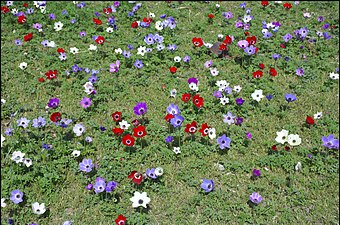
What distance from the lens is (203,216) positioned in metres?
3.27

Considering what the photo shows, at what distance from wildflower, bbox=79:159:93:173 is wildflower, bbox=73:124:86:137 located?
1.26ft

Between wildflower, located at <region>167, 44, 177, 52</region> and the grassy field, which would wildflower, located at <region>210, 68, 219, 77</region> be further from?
wildflower, located at <region>167, 44, 177, 52</region>

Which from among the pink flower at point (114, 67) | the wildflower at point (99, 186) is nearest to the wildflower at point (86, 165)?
the wildflower at point (99, 186)

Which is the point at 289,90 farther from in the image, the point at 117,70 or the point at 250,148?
the point at 117,70

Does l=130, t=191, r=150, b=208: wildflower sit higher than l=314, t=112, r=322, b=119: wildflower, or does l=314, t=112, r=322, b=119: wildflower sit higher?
l=314, t=112, r=322, b=119: wildflower

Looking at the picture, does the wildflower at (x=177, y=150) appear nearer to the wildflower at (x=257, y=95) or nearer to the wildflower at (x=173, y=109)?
the wildflower at (x=173, y=109)

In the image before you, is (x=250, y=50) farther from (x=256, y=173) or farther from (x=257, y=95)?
(x=256, y=173)

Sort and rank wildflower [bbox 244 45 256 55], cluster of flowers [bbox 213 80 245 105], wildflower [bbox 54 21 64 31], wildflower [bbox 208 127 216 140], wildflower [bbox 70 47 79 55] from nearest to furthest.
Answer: wildflower [bbox 208 127 216 140]
cluster of flowers [bbox 213 80 245 105]
wildflower [bbox 244 45 256 55]
wildflower [bbox 70 47 79 55]
wildflower [bbox 54 21 64 31]

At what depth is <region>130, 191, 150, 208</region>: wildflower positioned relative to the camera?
3.25m

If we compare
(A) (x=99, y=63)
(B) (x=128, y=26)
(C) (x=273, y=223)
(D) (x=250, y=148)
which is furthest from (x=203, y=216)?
(B) (x=128, y=26)


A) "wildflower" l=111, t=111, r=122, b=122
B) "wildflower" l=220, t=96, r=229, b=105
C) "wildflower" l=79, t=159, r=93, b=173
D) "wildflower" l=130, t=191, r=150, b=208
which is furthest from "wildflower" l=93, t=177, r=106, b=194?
"wildflower" l=220, t=96, r=229, b=105

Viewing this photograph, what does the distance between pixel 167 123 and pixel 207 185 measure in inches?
35.8

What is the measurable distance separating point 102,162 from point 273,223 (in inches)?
63.9

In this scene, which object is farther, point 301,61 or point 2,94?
point 301,61
